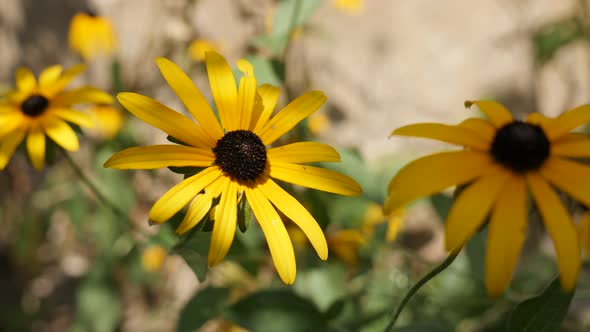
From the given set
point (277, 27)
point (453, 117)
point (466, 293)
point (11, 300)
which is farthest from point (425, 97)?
point (11, 300)

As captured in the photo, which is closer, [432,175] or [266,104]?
[432,175]

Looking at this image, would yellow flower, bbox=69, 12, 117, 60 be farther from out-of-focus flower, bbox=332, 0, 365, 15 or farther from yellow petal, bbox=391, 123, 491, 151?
yellow petal, bbox=391, 123, 491, 151

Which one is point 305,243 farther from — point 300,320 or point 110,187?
point 110,187

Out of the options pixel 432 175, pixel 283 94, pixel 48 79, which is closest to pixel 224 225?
pixel 432 175

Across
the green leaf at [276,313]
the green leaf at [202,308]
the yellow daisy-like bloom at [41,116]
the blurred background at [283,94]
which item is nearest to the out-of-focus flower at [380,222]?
the blurred background at [283,94]

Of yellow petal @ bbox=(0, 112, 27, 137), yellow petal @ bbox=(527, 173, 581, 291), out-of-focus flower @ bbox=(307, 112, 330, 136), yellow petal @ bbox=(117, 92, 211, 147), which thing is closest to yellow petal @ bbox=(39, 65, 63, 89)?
yellow petal @ bbox=(0, 112, 27, 137)

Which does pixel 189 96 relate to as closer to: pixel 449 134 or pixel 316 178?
pixel 316 178
